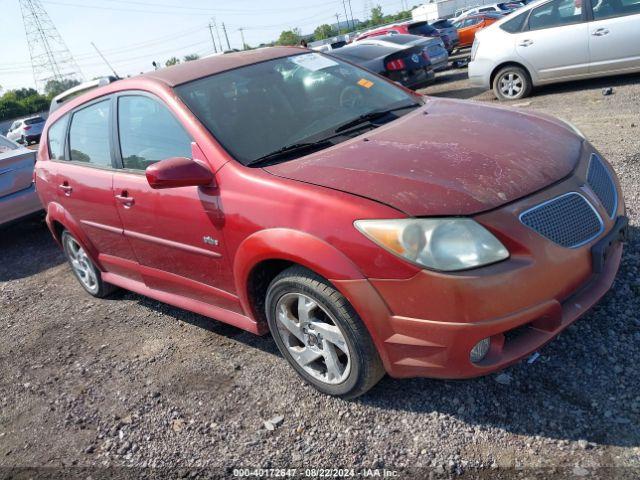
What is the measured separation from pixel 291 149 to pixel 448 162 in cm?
89

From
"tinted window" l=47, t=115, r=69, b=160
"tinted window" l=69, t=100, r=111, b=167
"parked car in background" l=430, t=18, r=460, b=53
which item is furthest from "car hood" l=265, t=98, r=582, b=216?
"parked car in background" l=430, t=18, r=460, b=53

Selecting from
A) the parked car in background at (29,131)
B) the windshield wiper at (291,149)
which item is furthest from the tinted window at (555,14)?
the parked car in background at (29,131)

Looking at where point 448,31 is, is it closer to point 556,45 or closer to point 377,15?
point 556,45

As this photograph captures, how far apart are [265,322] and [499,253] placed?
1.43 m

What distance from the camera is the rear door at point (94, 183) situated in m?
3.87

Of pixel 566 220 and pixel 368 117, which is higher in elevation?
pixel 368 117

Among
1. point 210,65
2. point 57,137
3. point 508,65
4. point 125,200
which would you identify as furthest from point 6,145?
point 508,65

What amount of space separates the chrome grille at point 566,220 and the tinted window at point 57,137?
3757 mm

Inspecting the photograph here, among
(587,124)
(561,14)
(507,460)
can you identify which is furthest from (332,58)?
(561,14)

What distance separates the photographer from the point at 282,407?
2951 millimetres

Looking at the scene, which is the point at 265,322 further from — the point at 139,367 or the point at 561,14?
the point at 561,14

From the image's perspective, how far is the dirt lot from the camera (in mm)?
2398

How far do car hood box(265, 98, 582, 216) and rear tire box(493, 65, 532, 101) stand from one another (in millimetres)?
6053

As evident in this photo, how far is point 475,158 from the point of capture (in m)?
2.67
